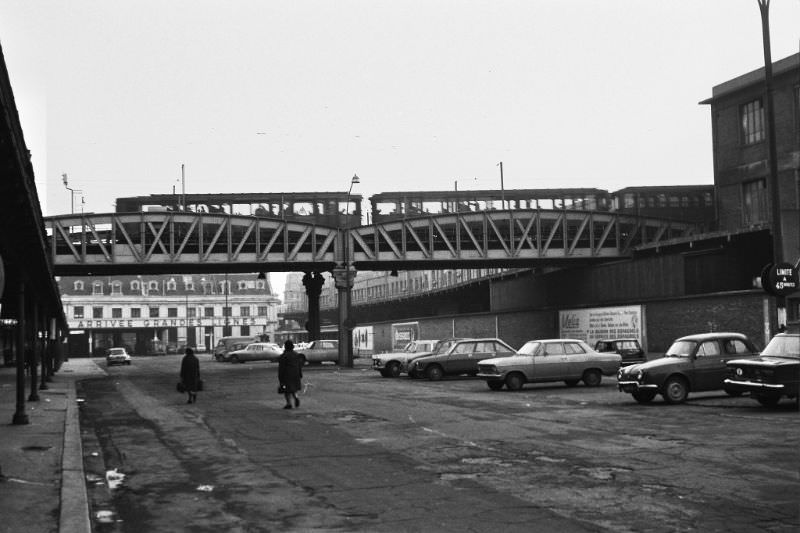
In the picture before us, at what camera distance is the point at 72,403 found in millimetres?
27000

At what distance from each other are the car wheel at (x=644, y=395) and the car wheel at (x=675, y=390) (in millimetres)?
319

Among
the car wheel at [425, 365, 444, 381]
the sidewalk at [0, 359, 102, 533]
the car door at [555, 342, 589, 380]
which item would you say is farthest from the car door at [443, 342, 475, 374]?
the sidewalk at [0, 359, 102, 533]

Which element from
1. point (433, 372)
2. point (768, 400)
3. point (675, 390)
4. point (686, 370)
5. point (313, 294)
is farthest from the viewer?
point (313, 294)

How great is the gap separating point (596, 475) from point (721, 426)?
6.52m

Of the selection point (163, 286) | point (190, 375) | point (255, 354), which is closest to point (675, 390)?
point (190, 375)

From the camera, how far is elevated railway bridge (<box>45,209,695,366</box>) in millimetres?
54375

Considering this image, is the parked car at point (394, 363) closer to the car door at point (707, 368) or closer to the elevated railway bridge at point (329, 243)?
the elevated railway bridge at point (329, 243)

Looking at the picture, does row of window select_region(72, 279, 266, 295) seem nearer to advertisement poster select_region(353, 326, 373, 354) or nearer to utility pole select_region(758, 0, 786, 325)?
advertisement poster select_region(353, 326, 373, 354)

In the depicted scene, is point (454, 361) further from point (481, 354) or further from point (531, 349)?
point (531, 349)

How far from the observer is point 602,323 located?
5503 centimetres

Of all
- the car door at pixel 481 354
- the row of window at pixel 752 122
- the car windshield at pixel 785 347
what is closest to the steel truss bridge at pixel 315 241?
the row of window at pixel 752 122

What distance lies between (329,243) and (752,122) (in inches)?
1014

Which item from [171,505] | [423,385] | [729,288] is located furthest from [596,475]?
[729,288]

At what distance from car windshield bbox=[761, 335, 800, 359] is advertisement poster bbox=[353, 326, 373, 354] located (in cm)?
6185
